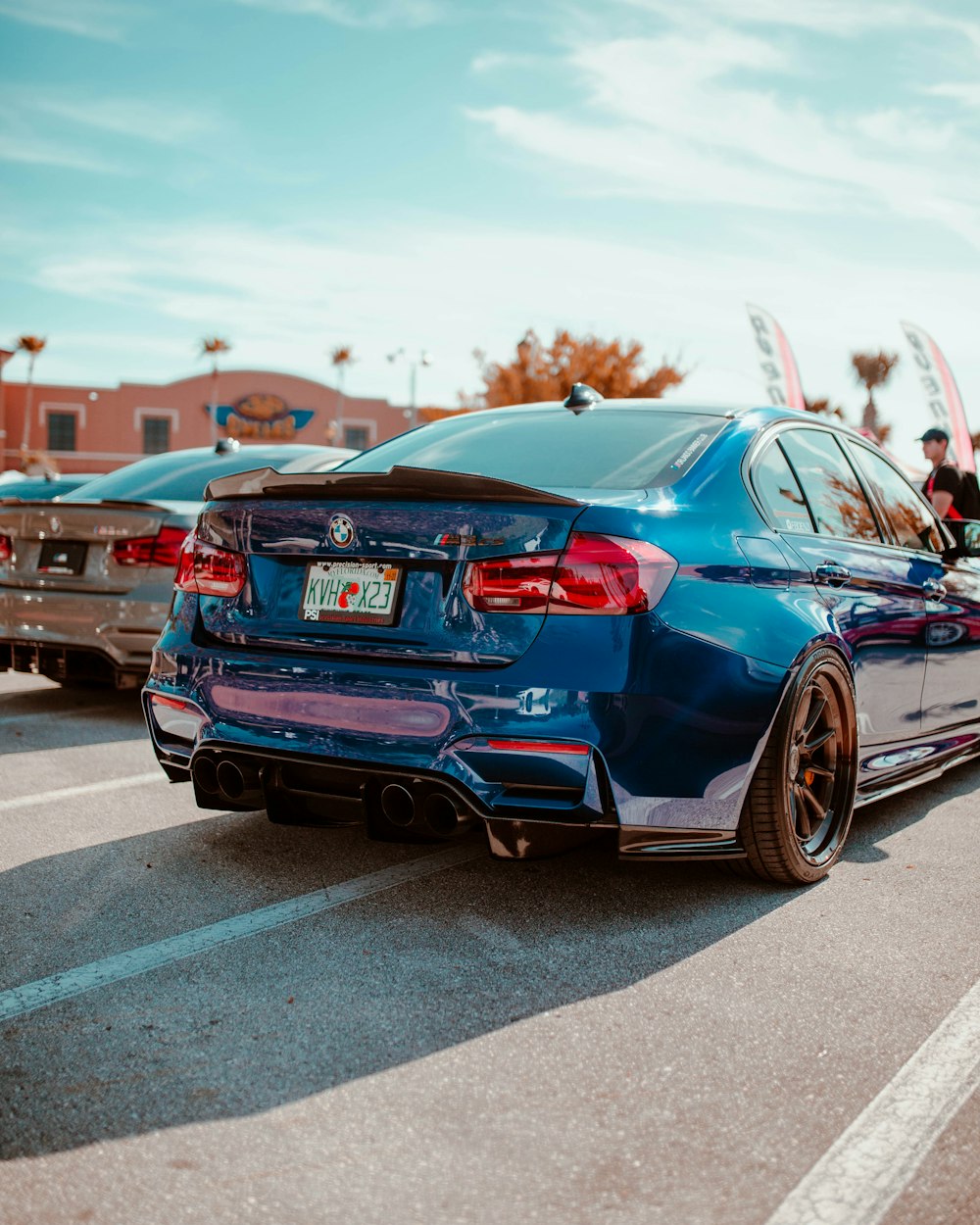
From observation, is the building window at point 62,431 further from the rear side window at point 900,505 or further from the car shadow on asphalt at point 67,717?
the rear side window at point 900,505

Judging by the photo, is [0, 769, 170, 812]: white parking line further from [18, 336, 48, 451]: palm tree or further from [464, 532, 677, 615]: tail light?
[18, 336, 48, 451]: palm tree

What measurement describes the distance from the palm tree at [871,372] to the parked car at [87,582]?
153 ft

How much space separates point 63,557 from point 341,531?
3.49 metres

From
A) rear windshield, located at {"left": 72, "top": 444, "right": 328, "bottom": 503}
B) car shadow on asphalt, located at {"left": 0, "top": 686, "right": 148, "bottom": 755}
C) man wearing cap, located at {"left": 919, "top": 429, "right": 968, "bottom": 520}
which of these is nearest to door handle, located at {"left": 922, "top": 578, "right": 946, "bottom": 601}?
car shadow on asphalt, located at {"left": 0, "top": 686, "right": 148, "bottom": 755}

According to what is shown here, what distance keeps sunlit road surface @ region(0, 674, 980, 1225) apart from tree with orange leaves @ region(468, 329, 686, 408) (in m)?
44.1

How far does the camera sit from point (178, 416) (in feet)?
227

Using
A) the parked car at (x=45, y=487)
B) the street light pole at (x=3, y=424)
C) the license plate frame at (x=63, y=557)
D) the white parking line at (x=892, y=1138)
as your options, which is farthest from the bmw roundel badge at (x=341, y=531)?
the street light pole at (x=3, y=424)

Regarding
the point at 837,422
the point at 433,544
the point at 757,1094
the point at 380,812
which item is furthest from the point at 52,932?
the point at 837,422

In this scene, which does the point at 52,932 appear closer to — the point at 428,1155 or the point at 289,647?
the point at 289,647

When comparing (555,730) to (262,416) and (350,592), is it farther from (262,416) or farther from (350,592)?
(262,416)

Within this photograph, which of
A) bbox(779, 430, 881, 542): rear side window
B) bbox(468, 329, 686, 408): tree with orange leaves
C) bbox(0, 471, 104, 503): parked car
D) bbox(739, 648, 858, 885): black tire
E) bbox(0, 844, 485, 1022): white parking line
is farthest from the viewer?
bbox(468, 329, 686, 408): tree with orange leaves

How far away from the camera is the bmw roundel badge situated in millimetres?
3455

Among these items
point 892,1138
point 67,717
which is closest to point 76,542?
point 67,717

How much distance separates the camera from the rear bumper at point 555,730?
318 cm
